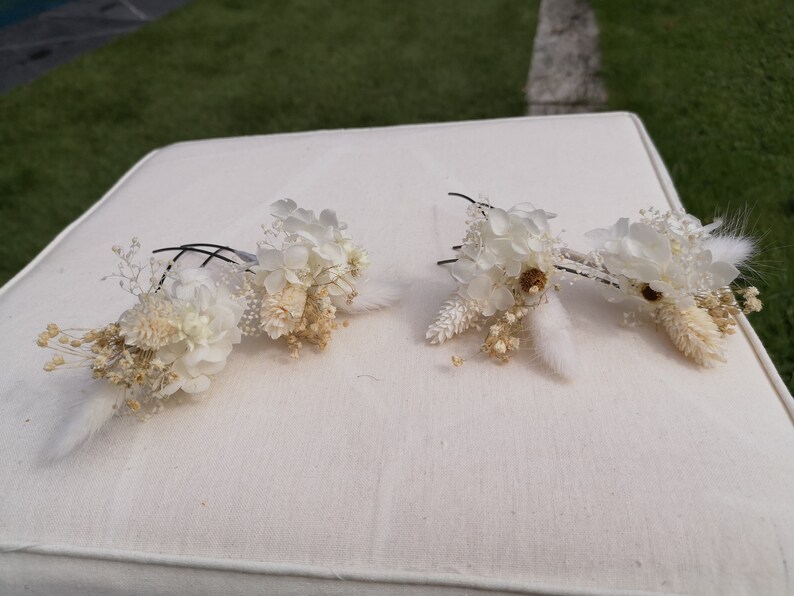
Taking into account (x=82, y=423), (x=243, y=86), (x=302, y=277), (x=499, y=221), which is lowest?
(x=82, y=423)

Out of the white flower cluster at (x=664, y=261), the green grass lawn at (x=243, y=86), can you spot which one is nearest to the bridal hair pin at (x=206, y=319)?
the white flower cluster at (x=664, y=261)

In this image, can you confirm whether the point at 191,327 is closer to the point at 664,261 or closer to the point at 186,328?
the point at 186,328

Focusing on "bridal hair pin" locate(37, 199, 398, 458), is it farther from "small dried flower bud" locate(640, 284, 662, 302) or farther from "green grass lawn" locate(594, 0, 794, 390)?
"green grass lawn" locate(594, 0, 794, 390)

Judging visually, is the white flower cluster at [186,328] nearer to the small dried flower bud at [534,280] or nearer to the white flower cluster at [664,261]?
the small dried flower bud at [534,280]

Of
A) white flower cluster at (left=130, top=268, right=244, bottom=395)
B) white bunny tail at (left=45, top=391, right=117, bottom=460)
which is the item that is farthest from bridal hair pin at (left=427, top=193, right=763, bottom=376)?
white bunny tail at (left=45, top=391, right=117, bottom=460)

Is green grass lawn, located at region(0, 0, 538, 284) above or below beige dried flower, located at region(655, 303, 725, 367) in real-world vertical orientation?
above

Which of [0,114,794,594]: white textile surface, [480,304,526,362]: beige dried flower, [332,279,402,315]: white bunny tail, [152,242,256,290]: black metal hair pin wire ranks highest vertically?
[152,242,256,290]: black metal hair pin wire

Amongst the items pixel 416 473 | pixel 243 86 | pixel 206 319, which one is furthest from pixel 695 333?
pixel 243 86
